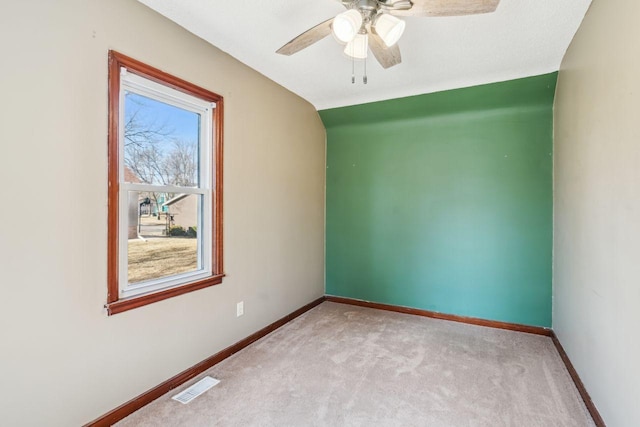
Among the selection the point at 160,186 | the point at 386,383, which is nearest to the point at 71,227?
the point at 160,186

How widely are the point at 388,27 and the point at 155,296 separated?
204cm

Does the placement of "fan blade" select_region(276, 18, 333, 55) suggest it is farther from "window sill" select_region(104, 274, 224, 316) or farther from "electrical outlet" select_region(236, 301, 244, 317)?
"electrical outlet" select_region(236, 301, 244, 317)

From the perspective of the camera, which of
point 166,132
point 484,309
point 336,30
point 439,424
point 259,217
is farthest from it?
point 484,309

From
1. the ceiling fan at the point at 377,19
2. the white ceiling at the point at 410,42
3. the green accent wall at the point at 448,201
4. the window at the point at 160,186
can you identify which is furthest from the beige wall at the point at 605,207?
the window at the point at 160,186

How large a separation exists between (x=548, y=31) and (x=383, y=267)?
2584 mm

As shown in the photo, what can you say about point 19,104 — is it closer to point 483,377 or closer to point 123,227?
point 123,227

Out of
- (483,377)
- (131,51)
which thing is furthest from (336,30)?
(483,377)

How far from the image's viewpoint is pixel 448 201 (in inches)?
136

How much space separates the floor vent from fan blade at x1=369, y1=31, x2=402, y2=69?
238 cm

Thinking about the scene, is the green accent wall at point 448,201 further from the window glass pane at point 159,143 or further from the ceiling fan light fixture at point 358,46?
the window glass pane at point 159,143

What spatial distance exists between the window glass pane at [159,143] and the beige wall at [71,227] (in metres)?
0.22

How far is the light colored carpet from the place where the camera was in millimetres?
1846

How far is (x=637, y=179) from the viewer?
1.36m

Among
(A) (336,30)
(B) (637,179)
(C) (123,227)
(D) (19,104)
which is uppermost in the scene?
(A) (336,30)
